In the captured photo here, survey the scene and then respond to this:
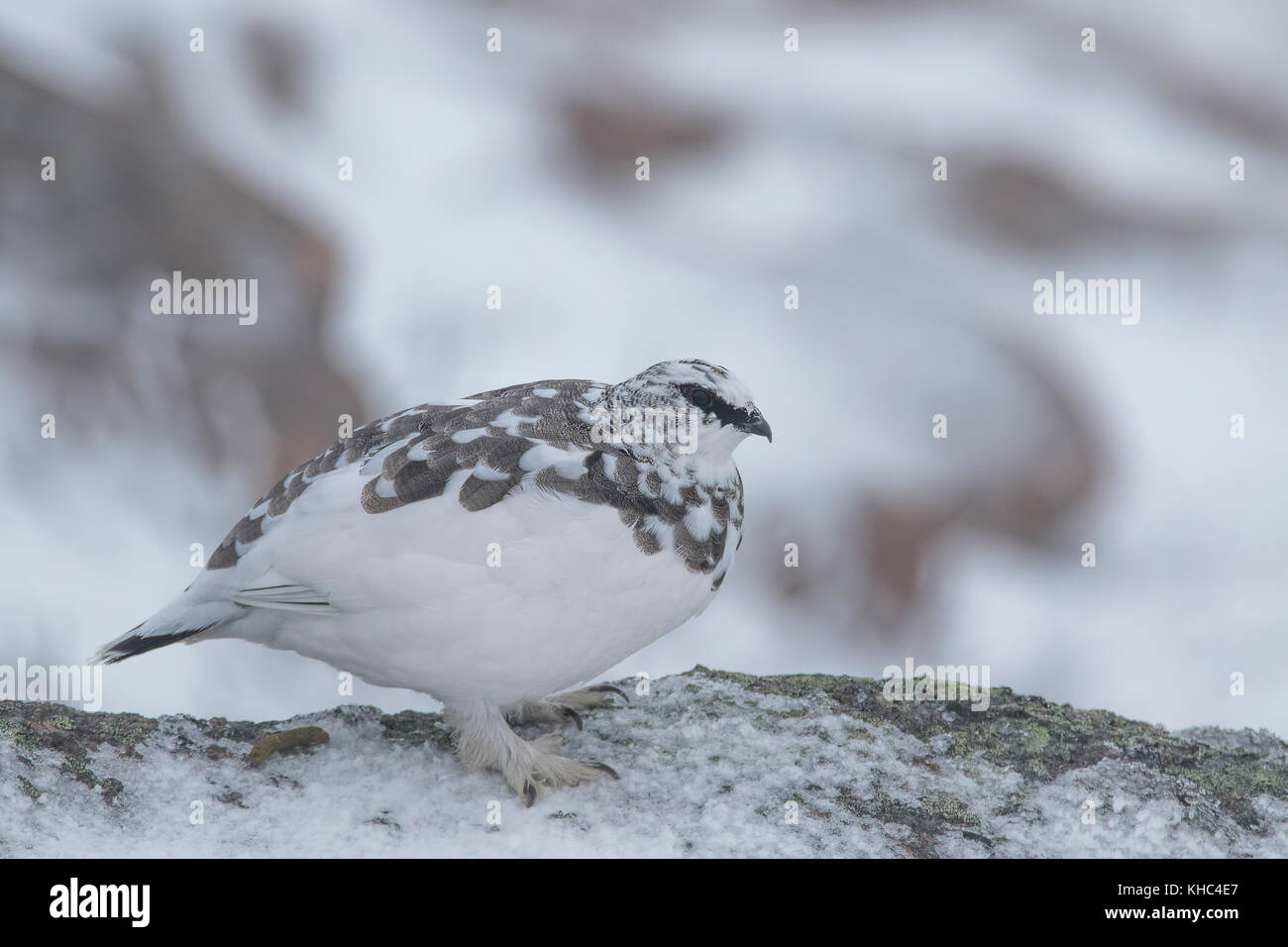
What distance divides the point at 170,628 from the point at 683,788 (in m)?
1.34

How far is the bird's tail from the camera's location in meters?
2.84

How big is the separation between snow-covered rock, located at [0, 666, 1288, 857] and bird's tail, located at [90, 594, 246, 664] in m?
0.28

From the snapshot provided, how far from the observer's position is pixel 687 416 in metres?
2.89

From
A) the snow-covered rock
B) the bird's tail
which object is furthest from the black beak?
the bird's tail

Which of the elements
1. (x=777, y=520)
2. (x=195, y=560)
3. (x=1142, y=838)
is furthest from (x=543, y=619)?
A: (x=777, y=520)

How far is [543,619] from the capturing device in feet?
8.80

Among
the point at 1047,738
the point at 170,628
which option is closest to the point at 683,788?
the point at 1047,738

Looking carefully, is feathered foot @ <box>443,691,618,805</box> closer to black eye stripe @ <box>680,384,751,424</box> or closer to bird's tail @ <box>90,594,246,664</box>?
bird's tail @ <box>90,594,246,664</box>

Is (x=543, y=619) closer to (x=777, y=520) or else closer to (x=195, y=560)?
(x=195, y=560)

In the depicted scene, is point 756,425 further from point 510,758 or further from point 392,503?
point 510,758

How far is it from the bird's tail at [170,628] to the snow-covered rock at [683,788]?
0.28 metres
